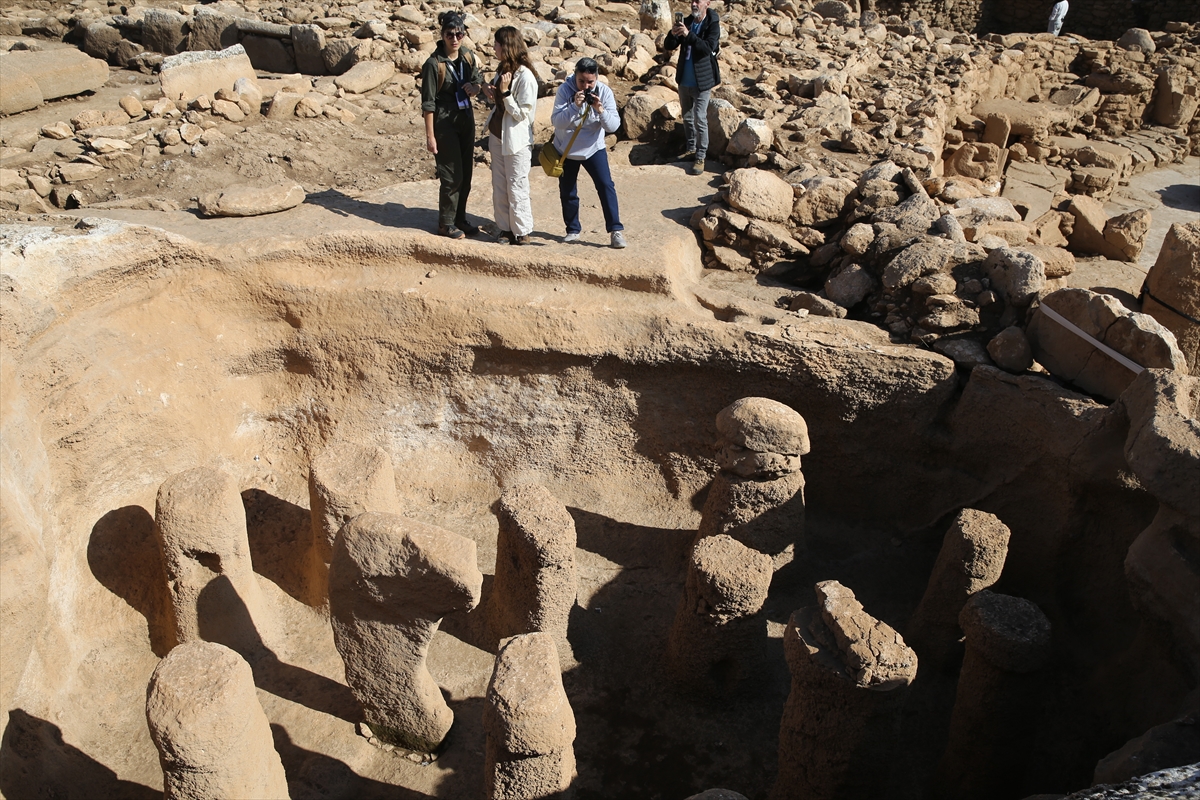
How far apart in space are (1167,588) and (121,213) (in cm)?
657

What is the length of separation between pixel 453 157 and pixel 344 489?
7.74 feet

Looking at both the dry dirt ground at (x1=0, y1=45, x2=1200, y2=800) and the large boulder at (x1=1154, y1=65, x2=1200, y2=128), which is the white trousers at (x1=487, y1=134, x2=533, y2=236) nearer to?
the dry dirt ground at (x1=0, y1=45, x2=1200, y2=800)

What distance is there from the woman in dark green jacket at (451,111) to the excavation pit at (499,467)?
436 mm

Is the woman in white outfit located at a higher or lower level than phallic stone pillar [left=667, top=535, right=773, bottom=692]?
higher

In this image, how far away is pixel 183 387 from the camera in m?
5.55

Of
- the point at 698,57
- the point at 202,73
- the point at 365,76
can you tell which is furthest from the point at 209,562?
the point at 365,76

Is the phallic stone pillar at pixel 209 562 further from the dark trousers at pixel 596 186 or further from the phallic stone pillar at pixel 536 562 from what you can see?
the dark trousers at pixel 596 186

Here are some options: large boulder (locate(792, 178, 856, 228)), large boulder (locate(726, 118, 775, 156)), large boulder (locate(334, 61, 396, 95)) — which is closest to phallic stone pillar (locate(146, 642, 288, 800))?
large boulder (locate(792, 178, 856, 228))

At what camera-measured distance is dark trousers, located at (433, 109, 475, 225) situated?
19.0ft

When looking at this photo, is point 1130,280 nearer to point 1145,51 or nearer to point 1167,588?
point 1167,588

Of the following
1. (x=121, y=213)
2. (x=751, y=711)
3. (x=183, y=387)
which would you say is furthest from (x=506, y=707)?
(x=121, y=213)

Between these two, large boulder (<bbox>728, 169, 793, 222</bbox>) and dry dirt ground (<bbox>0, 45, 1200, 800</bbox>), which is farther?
large boulder (<bbox>728, 169, 793, 222</bbox>)

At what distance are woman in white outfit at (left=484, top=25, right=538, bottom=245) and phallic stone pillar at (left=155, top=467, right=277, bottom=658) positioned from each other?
2.51 m

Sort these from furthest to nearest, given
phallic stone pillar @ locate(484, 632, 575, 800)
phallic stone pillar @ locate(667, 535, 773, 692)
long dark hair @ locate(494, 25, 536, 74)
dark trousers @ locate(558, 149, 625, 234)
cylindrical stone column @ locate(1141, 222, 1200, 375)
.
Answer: dark trousers @ locate(558, 149, 625, 234) < long dark hair @ locate(494, 25, 536, 74) < cylindrical stone column @ locate(1141, 222, 1200, 375) < phallic stone pillar @ locate(667, 535, 773, 692) < phallic stone pillar @ locate(484, 632, 575, 800)
